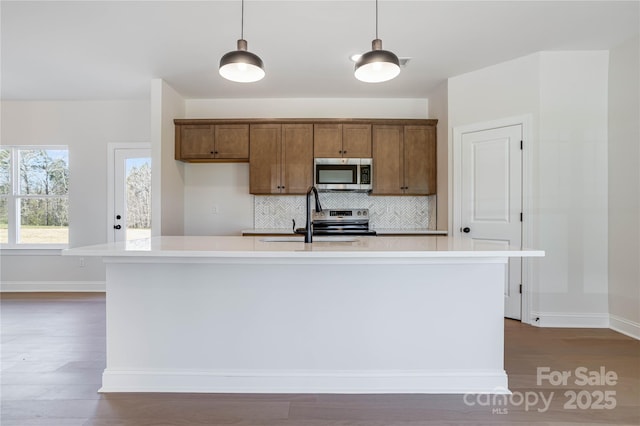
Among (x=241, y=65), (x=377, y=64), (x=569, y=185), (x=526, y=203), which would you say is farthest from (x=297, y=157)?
(x=569, y=185)

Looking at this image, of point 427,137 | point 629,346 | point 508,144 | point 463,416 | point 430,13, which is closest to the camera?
point 463,416

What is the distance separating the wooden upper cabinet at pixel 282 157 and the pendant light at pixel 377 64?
2115 mm

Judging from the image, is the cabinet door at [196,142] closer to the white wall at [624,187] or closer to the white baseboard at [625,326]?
the white wall at [624,187]

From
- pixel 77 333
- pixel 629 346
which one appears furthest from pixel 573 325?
pixel 77 333

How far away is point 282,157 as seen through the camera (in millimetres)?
4105

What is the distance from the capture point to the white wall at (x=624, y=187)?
9.51 feet

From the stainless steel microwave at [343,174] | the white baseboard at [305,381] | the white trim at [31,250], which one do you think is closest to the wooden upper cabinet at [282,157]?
the stainless steel microwave at [343,174]

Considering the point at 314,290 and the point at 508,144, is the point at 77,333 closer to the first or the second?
the point at 314,290

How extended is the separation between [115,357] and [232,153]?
2.63 m

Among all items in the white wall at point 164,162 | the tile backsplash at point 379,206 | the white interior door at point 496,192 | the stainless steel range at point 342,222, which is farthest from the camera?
the tile backsplash at point 379,206

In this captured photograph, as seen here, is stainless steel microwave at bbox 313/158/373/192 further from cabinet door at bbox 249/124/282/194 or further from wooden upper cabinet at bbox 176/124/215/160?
wooden upper cabinet at bbox 176/124/215/160

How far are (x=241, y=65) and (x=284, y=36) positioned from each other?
111cm

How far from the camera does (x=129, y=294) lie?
2014mm

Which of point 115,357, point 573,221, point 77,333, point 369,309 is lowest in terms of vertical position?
point 77,333
